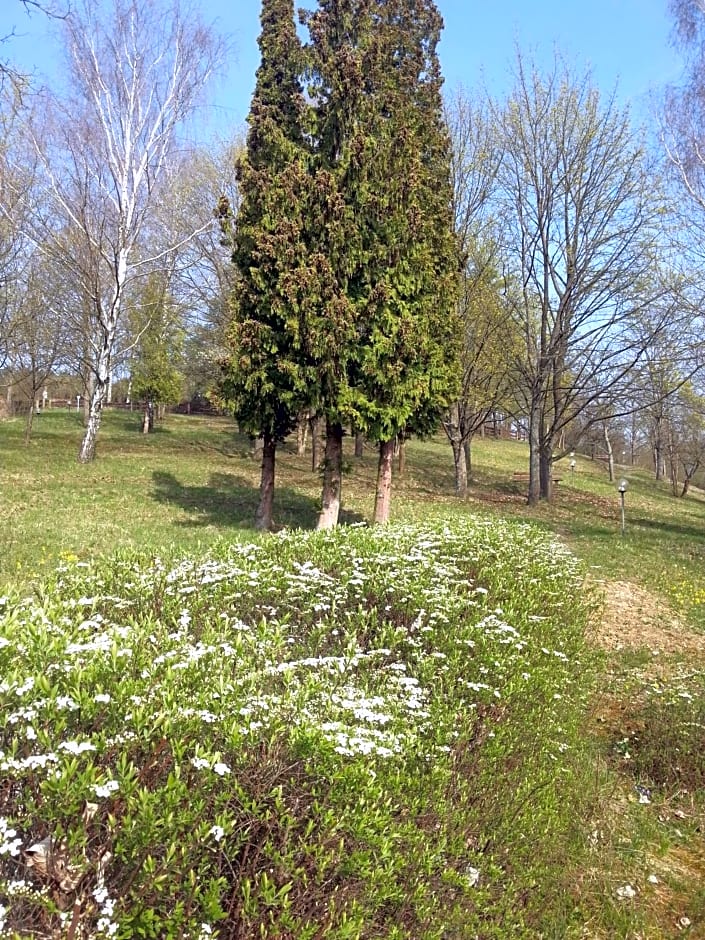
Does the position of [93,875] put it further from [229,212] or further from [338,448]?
[229,212]

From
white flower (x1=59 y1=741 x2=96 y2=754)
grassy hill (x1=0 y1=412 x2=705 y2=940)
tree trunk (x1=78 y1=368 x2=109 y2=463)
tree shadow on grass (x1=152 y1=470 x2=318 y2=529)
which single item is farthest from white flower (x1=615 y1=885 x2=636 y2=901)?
tree trunk (x1=78 y1=368 x2=109 y2=463)

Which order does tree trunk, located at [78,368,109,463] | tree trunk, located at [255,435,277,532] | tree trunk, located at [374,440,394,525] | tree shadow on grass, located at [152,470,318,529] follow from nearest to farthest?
tree trunk, located at [374,440,394,525] → tree trunk, located at [255,435,277,532] → tree shadow on grass, located at [152,470,318,529] → tree trunk, located at [78,368,109,463]

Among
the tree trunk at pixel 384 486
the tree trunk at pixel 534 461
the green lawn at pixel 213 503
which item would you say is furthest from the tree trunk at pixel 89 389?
the tree trunk at pixel 534 461

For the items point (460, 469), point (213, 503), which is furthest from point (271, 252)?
point (460, 469)

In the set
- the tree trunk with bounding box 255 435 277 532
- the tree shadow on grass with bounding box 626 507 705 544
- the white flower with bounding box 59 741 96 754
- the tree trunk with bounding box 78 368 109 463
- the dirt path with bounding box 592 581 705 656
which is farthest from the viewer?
the tree trunk with bounding box 78 368 109 463

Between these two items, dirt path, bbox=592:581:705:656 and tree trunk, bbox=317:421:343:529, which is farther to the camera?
tree trunk, bbox=317:421:343:529

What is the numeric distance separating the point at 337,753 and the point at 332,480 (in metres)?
9.68

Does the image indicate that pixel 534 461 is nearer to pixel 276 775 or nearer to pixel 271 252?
pixel 271 252

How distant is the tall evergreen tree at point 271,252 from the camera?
1096cm

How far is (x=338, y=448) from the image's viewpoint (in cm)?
1195

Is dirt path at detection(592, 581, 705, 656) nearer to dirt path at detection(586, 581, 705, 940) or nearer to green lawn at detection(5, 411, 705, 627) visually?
dirt path at detection(586, 581, 705, 940)

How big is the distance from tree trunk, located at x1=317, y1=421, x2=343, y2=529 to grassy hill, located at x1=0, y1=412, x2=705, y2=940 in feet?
17.9

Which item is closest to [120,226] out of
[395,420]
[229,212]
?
[229,212]

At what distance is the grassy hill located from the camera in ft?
5.42
